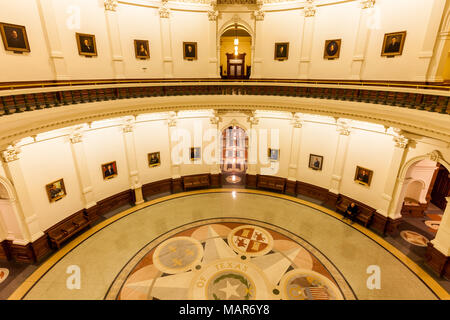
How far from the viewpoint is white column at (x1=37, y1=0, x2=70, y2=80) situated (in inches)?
338

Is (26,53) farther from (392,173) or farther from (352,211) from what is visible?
→ (392,173)

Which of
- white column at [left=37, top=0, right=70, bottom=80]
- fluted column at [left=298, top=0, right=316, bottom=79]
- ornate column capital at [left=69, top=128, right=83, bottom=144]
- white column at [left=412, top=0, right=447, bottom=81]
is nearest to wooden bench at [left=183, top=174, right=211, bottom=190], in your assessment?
ornate column capital at [left=69, top=128, right=83, bottom=144]

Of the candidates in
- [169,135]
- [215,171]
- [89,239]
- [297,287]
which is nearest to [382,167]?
[297,287]

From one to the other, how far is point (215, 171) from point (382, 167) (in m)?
7.96

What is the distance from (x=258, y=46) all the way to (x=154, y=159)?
8.30m

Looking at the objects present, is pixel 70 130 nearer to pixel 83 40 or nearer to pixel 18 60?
pixel 18 60

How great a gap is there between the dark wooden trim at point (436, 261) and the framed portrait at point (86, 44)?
15.1 metres

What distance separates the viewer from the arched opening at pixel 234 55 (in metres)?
19.3

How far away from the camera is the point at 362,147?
1014 centimetres

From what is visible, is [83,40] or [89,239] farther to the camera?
[83,40]

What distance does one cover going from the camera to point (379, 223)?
969 centimetres

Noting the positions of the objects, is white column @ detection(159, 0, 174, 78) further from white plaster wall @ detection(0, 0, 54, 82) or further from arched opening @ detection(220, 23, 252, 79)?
arched opening @ detection(220, 23, 252, 79)

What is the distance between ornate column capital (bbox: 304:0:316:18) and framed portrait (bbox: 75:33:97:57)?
9966 mm

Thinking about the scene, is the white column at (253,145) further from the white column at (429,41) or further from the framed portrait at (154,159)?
the white column at (429,41)
